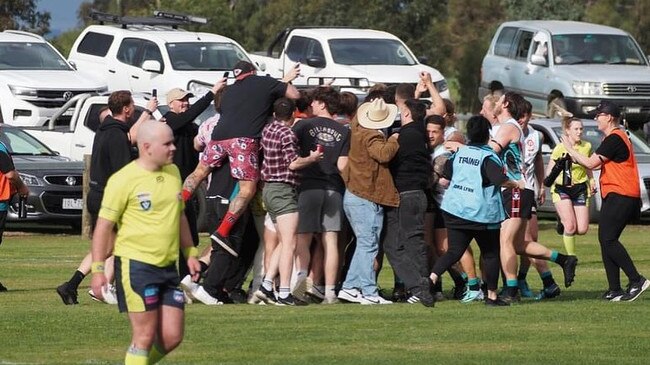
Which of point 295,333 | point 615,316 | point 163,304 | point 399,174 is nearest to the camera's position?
point 163,304

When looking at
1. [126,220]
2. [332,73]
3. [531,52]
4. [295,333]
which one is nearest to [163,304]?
[126,220]

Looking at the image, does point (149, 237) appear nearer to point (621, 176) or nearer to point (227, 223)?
point (227, 223)

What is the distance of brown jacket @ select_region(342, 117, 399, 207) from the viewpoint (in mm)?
14695

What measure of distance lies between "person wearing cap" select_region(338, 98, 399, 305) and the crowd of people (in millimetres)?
12

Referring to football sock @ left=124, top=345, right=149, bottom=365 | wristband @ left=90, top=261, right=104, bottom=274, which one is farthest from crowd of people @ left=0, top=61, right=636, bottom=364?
football sock @ left=124, top=345, right=149, bottom=365

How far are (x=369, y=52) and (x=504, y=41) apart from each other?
411cm

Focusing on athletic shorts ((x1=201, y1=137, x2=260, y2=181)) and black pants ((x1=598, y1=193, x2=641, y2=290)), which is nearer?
athletic shorts ((x1=201, y1=137, x2=260, y2=181))

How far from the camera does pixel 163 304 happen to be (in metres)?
9.75

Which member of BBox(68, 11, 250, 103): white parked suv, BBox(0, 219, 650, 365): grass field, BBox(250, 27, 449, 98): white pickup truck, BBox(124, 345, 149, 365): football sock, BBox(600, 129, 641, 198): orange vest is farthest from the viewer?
BBox(250, 27, 449, 98): white pickup truck

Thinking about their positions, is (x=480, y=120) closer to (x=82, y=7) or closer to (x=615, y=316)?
(x=615, y=316)

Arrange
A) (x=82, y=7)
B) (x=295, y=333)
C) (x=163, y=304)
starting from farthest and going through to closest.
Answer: (x=82, y=7), (x=295, y=333), (x=163, y=304)

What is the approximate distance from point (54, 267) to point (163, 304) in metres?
9.29

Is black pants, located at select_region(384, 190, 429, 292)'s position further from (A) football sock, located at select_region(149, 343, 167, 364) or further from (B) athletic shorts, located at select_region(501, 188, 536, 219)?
(A) football sock, located at select_region(149, 343, 167, 364)

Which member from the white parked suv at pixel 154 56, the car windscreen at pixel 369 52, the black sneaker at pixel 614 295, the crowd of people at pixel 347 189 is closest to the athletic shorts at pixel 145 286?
the crowd of people at pixel 347 189
